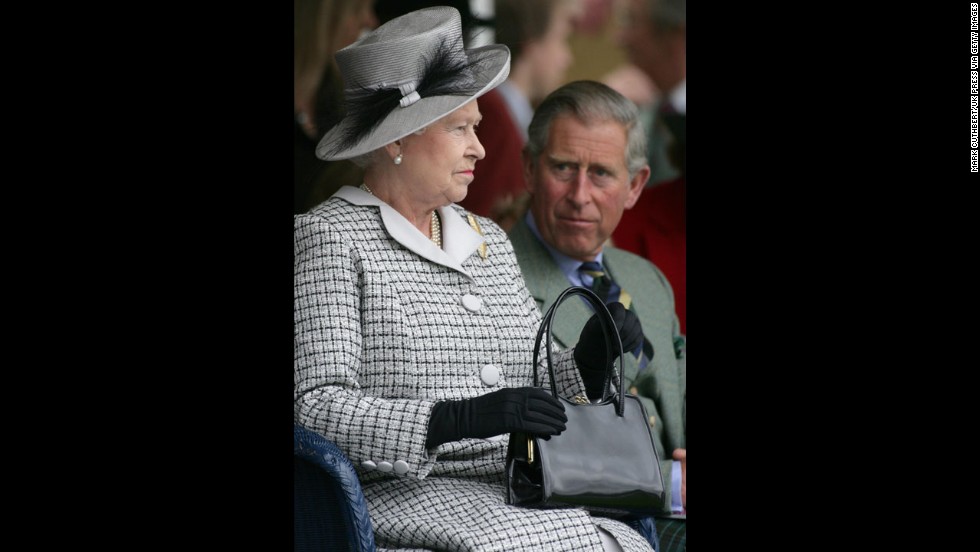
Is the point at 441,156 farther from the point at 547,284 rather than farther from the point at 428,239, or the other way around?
the point at 547,284

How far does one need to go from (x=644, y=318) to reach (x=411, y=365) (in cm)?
167

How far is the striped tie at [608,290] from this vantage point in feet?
18.6

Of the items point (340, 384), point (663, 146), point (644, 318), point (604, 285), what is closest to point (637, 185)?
point (663, 146)

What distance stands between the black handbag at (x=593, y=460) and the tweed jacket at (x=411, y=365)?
88mm

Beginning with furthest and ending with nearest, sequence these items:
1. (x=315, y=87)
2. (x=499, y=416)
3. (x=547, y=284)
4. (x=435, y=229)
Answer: (x=547, y=284)
(x=315, y=87)
(x=435, y=229)
(x=499, y=416)

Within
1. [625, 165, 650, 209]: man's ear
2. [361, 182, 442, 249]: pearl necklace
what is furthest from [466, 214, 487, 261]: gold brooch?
[625, 165, 650, 209]: man's ear

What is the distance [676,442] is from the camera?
5715 millimetres

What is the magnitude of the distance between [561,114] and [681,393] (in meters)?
1.27

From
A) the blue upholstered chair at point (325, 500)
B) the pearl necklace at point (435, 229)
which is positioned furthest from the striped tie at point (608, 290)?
the blue upholstered chair at point (325, 500)

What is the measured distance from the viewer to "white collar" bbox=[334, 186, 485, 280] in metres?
4.53

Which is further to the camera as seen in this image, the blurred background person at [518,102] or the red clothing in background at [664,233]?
the red clothing in background at [664,233]

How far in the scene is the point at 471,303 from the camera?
4562 millimetres

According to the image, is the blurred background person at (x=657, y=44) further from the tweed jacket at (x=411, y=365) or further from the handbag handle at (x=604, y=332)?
the handbag handle at (x=604, y=332)

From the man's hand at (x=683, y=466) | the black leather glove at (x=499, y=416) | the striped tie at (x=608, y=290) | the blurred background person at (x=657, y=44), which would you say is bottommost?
the man's hand at (x=683, y=466)
